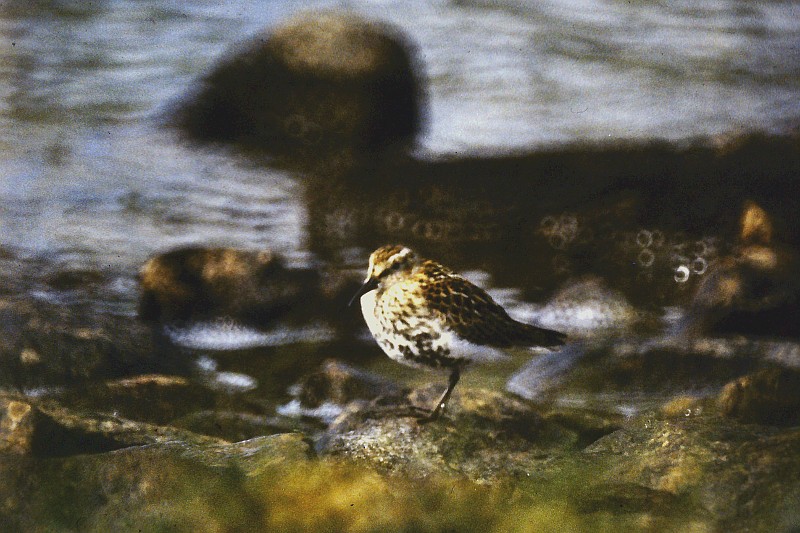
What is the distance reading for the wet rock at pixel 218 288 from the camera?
5977 mm

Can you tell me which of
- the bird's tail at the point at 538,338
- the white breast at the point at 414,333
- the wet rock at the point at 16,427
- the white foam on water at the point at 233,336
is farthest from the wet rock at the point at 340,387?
the wet rock at the point at 16,427

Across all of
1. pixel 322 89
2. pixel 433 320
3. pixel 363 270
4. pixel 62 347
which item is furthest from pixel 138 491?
pixel 322 89

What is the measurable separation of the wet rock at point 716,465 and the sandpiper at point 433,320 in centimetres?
Result: 55

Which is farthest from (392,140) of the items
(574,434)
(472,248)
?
(574,434)

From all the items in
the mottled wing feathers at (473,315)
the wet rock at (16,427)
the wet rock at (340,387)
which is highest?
the mottled wing feathers at (473,315)

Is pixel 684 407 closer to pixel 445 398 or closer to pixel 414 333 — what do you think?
pixel 445 398

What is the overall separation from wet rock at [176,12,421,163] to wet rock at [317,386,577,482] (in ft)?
13.5

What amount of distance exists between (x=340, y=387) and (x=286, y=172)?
12.9ft

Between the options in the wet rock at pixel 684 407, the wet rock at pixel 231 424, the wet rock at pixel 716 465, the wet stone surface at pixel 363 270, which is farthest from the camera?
the wet rock at pixel 231 424

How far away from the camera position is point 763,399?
A: 4176 millimetres

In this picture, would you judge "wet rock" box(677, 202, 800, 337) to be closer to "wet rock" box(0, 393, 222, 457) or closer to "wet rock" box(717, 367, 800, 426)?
"wet rock" box(717, 367, 800, 426)

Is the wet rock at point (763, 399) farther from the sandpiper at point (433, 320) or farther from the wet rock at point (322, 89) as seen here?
the wet rock at point (322, 89)

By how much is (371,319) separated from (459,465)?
76 centimetres

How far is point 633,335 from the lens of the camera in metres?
5.67
